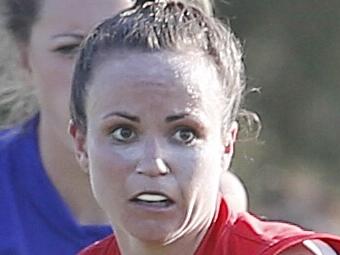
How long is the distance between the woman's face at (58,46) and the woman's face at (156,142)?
0.73 m

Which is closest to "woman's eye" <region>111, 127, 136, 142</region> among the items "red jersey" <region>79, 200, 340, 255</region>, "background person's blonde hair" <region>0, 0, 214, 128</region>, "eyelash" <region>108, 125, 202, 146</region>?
"eyelash" <region>108, 125, 202, 146</region>

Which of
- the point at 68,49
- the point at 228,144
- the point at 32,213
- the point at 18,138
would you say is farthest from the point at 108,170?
the point at 18,138

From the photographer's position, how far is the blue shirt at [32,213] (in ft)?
10.7

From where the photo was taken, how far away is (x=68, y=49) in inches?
126

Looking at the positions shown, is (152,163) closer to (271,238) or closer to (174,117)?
(174,117)

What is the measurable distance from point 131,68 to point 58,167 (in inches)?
40.2

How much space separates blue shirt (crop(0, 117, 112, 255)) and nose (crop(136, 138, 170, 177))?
928 mm

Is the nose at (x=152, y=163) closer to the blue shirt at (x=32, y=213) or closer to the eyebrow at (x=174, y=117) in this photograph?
the eyebrow at (x=174, y=117)

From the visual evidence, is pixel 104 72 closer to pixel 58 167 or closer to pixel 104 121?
pixel 104 121

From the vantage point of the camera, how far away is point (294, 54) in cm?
807

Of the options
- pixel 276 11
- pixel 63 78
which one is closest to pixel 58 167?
pixel 63 78

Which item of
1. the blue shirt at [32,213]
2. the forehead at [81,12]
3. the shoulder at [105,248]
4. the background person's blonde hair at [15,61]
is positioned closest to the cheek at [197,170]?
the shoulder at [105,248]

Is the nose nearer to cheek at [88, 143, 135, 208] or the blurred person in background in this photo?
cheek at [88, 143, 135, 208]

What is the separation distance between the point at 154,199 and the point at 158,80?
0.17m
